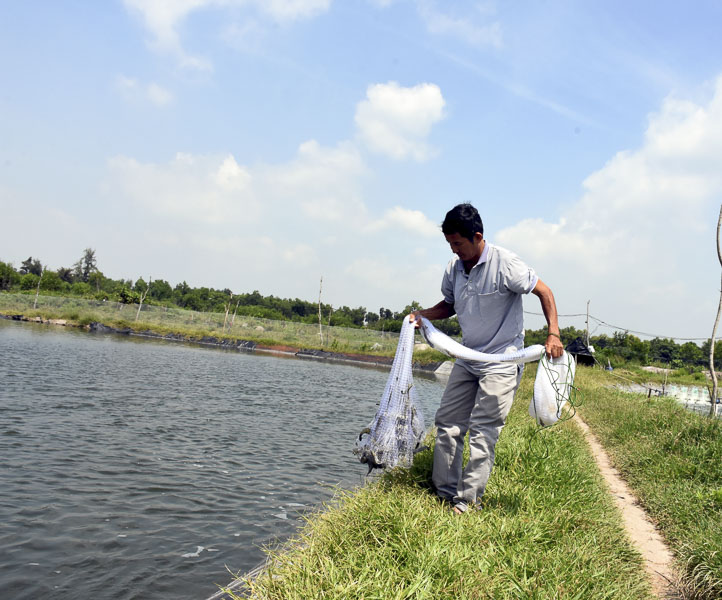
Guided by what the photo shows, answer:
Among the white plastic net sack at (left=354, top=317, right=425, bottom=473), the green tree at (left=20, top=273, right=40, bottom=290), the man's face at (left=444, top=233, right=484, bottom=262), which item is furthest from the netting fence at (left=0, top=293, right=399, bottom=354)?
the man's face at (left=444, top=233, right=484, bottom=262)

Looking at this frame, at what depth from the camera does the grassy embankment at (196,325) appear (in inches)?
1705

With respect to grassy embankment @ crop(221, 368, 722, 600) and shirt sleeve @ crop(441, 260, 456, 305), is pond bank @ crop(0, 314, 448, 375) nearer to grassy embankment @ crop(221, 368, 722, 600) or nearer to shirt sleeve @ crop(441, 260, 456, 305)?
grassy embankment @ crop(221, 368, 722, 600)

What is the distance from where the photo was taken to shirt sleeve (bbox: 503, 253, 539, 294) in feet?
11.7

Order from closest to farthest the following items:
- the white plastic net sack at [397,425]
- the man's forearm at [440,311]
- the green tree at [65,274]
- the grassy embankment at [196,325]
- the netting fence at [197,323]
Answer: the white plastic net sack at [397,425] < the man's forearm at [440,311] < the grassy embankment at [196,325] < the netting fence at [197,323] < the green tree at [65,274]

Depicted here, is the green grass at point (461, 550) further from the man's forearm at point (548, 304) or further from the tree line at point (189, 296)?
the tree line at point (189, 296)

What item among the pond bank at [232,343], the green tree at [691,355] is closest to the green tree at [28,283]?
the pond bank at [232,343]

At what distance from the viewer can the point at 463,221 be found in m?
3.60

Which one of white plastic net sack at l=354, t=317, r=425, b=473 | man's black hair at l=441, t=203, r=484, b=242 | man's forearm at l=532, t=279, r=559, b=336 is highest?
man's black hair at l=441, t=203, r=484, b=242

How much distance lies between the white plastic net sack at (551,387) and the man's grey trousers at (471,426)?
21 cm

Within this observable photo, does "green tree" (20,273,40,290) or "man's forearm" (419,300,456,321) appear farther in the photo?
"green tree" (20,273,40,290)

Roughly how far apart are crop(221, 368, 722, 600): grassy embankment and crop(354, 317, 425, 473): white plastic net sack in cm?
25

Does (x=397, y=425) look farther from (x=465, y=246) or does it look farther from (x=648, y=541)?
(x=648, y=541)

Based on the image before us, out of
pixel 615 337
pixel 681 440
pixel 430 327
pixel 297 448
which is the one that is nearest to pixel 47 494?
pixel 297 448

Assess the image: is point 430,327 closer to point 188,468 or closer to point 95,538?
point 95,538
